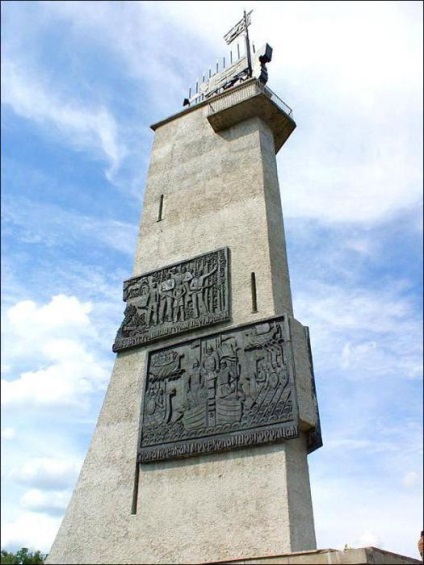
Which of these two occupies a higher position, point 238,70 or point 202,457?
point 238,70

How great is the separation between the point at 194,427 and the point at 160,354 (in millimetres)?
1668

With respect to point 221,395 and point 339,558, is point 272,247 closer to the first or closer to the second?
point 221,395

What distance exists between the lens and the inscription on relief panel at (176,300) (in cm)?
933

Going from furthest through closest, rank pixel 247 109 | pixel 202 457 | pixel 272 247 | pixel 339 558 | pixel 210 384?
pixel 247 109
pixel 272 247
pixel 210 384
pixel 202 457
pixel 339 558

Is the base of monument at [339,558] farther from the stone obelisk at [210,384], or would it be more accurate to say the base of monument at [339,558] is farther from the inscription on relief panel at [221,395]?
the inscription on relief panel at [221,395]

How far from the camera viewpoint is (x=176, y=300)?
32.4ft

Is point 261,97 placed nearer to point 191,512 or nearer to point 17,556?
point 191,512

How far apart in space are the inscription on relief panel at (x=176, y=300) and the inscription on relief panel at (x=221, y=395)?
566 mm

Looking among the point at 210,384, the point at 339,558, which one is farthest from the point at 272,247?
the point at 339,558

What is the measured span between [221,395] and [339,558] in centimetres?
324

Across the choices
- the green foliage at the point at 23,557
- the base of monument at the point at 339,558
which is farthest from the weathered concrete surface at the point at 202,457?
A: the green foliage at the point at 23,557

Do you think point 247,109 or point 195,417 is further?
point 247,109

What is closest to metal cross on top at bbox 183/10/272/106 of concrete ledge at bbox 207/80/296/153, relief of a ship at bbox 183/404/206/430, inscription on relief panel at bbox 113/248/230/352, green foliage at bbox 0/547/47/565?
concrete ledge at bbox 207/80/296/153

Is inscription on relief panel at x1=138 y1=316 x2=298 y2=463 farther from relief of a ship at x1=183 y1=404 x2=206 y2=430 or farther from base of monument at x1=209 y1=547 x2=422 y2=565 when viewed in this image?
base of monument at x1=209 y1=547 x2=422 y2=565
